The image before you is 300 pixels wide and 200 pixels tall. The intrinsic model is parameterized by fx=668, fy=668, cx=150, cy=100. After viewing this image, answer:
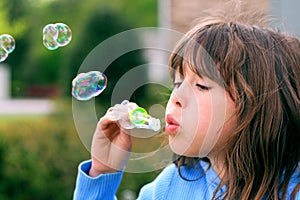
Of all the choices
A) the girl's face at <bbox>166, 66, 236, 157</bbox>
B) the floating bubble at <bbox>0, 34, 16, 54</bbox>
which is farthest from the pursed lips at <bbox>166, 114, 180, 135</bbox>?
the floating bubble at <bbox>0, 34, 16, 54</bbox>

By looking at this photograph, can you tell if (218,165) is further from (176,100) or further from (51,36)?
(51,36)

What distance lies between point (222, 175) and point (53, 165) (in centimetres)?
493

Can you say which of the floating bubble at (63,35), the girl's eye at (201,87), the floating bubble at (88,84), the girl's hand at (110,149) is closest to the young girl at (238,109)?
the girl's eye at (201,87)

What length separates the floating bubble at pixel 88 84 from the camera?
2.09m

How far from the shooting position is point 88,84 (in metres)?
2.10

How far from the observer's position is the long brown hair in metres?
1.72

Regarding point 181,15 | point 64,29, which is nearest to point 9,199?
point 181,15

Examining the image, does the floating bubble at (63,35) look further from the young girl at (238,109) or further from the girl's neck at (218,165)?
the girl's neck at (218,165)

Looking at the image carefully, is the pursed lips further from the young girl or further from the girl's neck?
the girl's neck

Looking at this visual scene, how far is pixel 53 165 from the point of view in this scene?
6574 mm

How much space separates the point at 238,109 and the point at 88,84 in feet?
1.88

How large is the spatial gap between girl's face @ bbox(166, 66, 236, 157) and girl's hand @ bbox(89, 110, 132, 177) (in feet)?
0.83

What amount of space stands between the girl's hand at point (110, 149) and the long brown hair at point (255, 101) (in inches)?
11.1

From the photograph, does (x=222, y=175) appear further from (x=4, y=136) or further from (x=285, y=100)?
(x=4, y=136)
